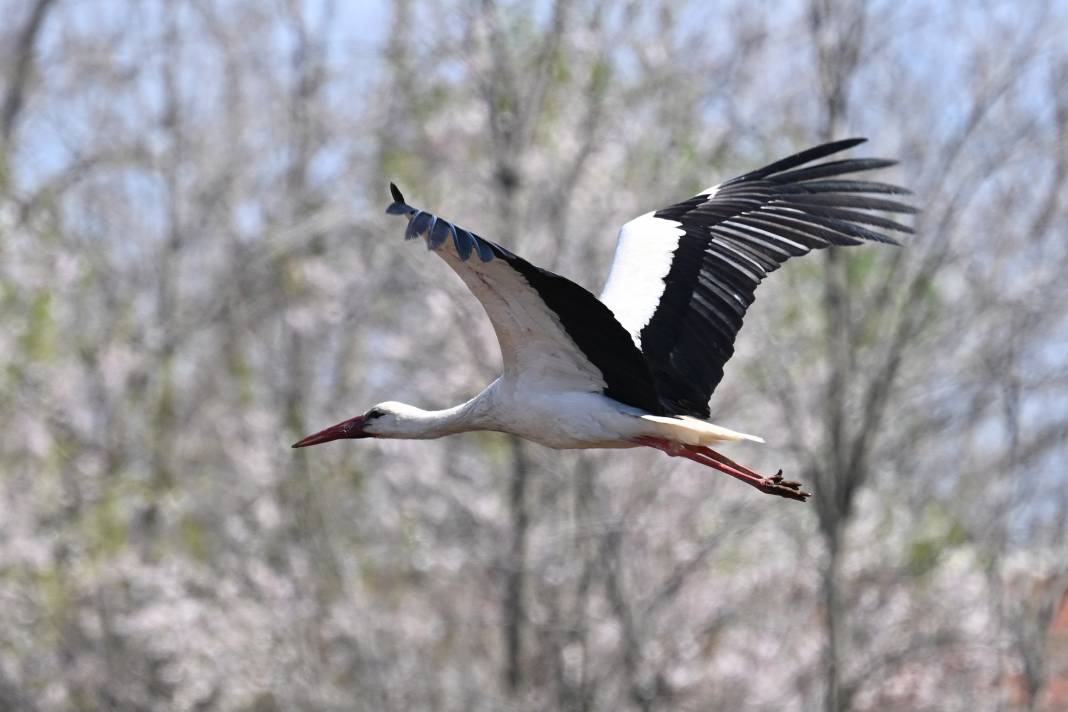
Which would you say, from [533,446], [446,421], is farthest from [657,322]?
[533,446]

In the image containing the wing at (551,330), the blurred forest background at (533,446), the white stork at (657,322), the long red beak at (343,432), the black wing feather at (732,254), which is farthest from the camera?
the blurred forest background at (533,446)

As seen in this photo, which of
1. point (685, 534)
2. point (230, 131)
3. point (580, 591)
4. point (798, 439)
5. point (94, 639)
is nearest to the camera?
point (798, 439)

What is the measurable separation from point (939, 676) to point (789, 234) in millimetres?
8783

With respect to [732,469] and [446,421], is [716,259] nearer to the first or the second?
[732,469]

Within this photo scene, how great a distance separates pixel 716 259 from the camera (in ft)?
25.5

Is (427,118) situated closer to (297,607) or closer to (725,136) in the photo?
(725,136)

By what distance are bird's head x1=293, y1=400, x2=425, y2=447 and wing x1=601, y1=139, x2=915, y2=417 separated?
2.97ft

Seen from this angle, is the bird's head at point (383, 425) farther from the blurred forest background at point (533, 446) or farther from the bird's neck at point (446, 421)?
the blurred forest background at point (533, 446)

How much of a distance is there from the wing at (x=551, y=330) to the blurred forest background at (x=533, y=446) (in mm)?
5392

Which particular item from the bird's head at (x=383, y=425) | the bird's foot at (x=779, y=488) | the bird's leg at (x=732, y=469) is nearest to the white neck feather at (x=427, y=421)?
the bird's head at (x=383, y=425)

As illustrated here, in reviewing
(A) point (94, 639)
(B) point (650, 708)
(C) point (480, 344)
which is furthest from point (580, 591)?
(A) point (94, 639)

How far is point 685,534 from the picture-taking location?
14.8 meters

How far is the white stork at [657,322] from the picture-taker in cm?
694

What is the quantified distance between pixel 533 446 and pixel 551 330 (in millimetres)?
6773
